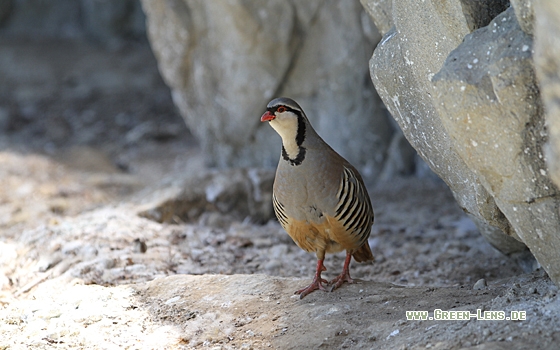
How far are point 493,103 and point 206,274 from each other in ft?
6.86

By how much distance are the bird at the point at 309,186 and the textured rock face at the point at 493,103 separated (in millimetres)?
667

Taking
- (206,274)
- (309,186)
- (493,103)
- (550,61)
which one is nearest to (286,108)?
(309,186)

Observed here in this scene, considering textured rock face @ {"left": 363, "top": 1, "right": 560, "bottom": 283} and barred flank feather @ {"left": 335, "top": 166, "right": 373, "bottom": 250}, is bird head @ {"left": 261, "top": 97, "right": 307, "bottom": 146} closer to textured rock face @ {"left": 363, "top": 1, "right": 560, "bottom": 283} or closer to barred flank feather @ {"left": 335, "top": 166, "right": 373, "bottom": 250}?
barred flank feather @ {"left": 335, "top": 166, "right": 373, "bottom": 250}

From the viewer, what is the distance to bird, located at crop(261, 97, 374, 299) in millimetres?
3268

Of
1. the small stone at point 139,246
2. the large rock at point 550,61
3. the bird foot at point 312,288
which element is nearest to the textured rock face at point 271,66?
the small stone at point 139,246

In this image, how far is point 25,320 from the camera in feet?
10.2

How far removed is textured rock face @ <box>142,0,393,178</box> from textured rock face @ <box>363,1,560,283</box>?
3598 mm

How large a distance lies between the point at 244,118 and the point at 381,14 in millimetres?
4072

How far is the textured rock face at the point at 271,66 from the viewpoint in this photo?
6.65 m

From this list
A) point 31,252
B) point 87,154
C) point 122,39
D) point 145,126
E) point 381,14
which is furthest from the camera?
point 122,39

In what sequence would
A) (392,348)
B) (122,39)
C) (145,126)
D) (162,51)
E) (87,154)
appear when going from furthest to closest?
(122,39) < (145,126) < (87,154) < (162,51) < (392,348)

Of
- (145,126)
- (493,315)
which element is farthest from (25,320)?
(145,126)

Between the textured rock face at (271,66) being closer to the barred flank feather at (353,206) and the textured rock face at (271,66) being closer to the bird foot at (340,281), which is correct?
the barred flank feather at (353,206)

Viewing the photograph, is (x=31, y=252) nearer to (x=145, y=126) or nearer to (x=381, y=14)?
(x=381, y=14)
